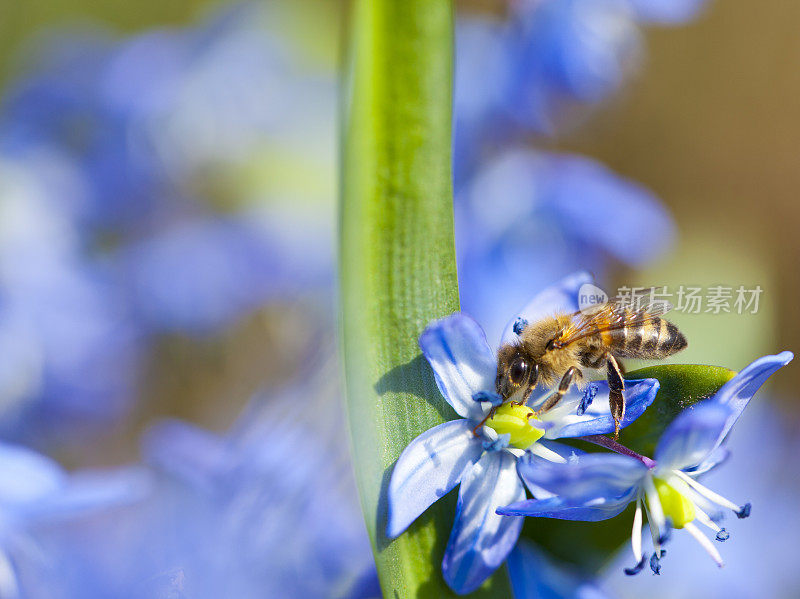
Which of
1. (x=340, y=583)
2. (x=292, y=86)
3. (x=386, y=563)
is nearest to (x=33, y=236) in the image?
(x=292, y=86)

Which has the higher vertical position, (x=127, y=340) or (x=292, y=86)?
(x=292, y=86)

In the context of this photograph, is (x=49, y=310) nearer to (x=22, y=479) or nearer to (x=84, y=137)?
(x=84, y=137)

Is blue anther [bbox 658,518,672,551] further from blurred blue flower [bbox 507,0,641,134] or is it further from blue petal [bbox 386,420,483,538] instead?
blurred blue flower [bbox 507,0,641,134]

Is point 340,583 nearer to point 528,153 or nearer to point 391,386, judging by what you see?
point 391,386

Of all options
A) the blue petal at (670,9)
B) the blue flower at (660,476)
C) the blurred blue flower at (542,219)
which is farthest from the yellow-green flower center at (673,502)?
the blue petal at (670,9)

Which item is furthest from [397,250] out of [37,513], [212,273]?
[212,273]

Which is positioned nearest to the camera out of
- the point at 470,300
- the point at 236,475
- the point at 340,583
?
the point at 340,583
